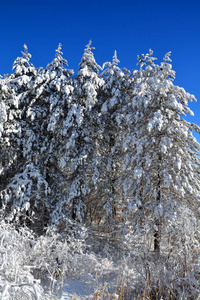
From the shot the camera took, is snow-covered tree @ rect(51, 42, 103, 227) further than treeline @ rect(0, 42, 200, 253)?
Yes

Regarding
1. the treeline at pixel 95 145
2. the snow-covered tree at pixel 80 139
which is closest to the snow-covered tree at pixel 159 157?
the treeline at pixel 95 145

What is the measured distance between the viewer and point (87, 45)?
11.9 m

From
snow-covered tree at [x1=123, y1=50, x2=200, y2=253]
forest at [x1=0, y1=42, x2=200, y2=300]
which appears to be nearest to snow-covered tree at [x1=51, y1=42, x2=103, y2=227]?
forest at [x1=0, y1=42, x2=200, y2=300]

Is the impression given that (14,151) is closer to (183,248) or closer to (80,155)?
(80,155)

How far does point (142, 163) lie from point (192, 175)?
220 centimetres

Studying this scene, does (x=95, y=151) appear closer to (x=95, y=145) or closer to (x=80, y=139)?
(x=95, y=145)

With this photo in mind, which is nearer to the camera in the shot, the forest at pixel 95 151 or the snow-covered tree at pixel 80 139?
the forest at pixel 95 151

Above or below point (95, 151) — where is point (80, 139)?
above

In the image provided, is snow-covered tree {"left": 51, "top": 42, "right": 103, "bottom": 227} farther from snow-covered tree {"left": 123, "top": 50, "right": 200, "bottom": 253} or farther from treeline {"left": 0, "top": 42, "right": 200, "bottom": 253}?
snow-covered tree {"left": 123, "top": 50, "right": 200, "bottom": 253}

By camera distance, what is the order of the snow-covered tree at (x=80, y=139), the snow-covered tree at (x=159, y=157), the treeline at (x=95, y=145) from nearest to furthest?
the snow-covered tree at (x=159, y=157)
the treeline at (x=95, y=145)
the snow-covered tree at (x=80, y=139)

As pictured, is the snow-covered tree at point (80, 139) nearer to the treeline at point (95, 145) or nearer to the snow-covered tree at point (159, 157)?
the treeline at point (95, 145)

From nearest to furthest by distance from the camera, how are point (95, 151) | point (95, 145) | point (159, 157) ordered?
point (159, 157)
point (95, 151)
point (95, 145)

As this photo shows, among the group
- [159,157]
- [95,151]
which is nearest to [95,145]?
[95,151]

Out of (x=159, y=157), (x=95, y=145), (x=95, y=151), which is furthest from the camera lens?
(x=95, y=145)
